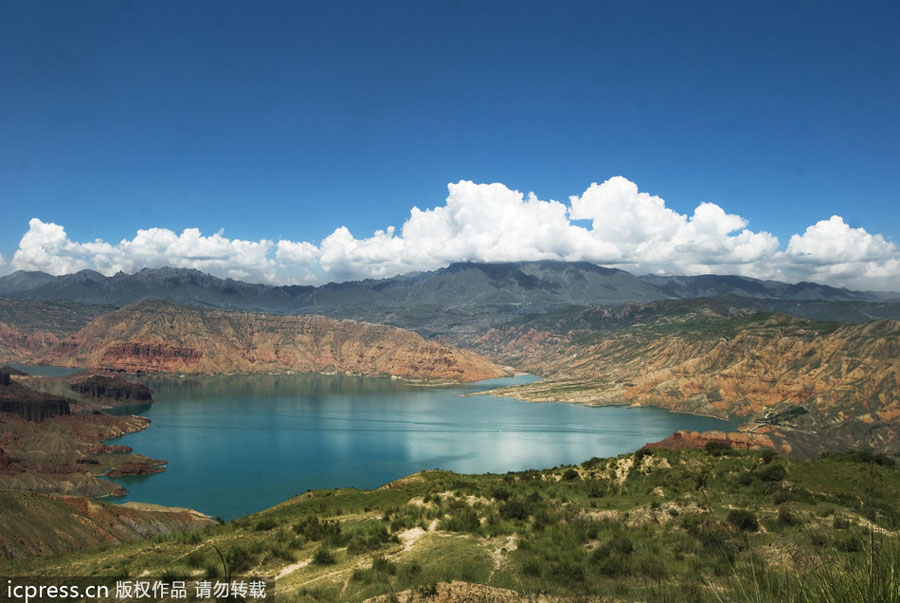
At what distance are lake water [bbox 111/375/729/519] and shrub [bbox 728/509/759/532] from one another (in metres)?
55.0

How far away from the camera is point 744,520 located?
588 inches

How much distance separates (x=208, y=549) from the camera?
1656 cm

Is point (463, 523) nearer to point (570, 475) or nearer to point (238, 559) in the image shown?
point (238, 559)

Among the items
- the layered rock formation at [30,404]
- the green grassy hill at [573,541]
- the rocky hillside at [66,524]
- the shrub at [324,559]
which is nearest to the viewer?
the green grassy hill at [573,541]

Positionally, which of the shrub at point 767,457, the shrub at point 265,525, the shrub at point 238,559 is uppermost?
the shrub at point 238,559

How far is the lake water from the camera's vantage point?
244ft

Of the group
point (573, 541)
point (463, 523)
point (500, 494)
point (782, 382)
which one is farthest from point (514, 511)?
point (782, 382)

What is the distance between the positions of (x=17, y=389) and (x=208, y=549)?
129 metres

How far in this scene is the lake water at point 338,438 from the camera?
74.4m

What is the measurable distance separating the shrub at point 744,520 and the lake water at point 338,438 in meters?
55.0

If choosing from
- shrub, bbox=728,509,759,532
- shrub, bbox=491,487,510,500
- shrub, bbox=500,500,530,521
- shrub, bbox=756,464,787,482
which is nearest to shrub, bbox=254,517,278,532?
shrub, bbox=491,487,510,500

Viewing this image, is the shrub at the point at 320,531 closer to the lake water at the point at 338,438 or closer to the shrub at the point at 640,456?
the shrub at the point at 640,456

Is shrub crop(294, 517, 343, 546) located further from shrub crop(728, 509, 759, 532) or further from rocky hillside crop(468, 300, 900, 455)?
rocky hillside crop(468, 300, 900, 455)

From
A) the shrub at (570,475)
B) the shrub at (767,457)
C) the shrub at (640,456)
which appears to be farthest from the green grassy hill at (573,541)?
A: the shrub at (640,456)
